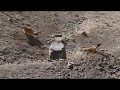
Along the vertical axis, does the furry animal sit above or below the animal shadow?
above

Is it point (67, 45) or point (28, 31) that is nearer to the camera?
point (67, 45)

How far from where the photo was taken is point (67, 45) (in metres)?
7.20

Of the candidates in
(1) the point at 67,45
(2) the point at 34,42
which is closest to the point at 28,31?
(2) the point at 34,42

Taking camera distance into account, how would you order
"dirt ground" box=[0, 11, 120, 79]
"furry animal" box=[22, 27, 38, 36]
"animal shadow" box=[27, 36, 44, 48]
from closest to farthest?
"dirt ground" box=[0, 11, 120, 79]
"animal shadow" box=[27, 36, 44, 48]
"furry animal" box=[22, 27, 38, 36]

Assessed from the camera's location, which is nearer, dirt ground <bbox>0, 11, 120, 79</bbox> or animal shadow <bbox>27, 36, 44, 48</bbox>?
dirt ground <bbox>0, 11, 120, 79</bbox>

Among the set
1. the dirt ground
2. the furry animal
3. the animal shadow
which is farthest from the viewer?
the furry animal

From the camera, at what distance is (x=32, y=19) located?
27.0 ft

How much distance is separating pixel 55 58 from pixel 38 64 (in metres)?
0.65

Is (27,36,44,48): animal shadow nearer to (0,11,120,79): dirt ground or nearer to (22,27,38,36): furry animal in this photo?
(0,11,120,79): dirt ground

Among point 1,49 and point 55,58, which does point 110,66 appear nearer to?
point 55,58

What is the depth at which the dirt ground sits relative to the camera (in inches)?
218

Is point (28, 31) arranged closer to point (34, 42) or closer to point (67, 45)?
point (34, 42)

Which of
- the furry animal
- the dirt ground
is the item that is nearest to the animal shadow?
the dirt ground
